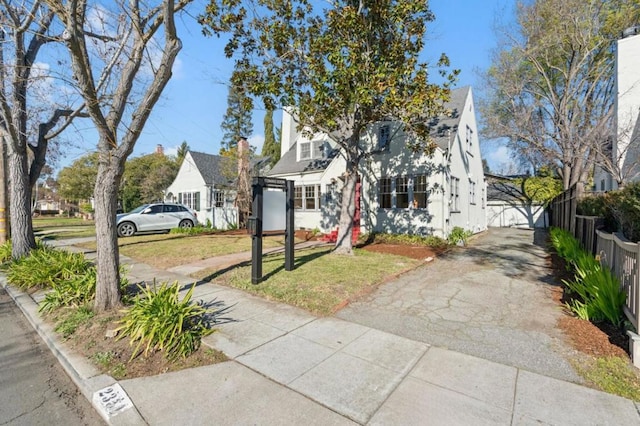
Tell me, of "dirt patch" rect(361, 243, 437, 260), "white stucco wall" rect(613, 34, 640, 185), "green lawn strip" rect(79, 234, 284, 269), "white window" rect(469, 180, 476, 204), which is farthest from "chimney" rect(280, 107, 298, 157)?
"white stucco wall" rect(613, 34, 640, 185)

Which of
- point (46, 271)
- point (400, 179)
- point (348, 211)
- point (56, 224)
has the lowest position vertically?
point (56, 224)

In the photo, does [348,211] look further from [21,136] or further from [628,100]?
[628,100]

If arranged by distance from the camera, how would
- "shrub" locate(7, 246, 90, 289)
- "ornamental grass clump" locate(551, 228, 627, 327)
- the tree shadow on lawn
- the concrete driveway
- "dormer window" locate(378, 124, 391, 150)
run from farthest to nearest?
"dormer window" locate(378, 124, 391, 150) → the tree shadow on lawn → "shrub" locate(7, 246, 90, 289) → "ornamental grass clump" locate(551, 228, 627, 327) → the concrete driveway

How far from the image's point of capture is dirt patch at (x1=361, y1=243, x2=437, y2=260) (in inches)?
381

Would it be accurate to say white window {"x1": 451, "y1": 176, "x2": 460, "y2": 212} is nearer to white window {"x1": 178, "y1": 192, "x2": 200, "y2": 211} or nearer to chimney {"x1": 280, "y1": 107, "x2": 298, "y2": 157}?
chimney {"x1": 280, "y1": 107, "x2": 298, "y2": 157}

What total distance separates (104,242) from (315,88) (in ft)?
20.9

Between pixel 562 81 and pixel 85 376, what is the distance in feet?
87.8

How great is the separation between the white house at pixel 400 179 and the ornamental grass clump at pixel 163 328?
28.1 ft

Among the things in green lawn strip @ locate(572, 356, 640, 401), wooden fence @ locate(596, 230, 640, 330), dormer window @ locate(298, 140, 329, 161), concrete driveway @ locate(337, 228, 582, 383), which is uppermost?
dormer window @ locate(298, 140, 329, 161)

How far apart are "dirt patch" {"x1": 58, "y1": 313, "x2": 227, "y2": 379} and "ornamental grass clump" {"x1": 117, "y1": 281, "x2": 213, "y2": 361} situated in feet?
0.24

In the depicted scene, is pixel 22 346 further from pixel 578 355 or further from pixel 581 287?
pixel 581 287

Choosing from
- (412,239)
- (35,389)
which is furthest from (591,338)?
(412,239)

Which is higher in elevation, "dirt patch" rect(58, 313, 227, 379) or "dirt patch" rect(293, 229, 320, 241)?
"dirt patch" rect(293, 229, 320, 241)

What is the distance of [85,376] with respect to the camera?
10.1 ft
